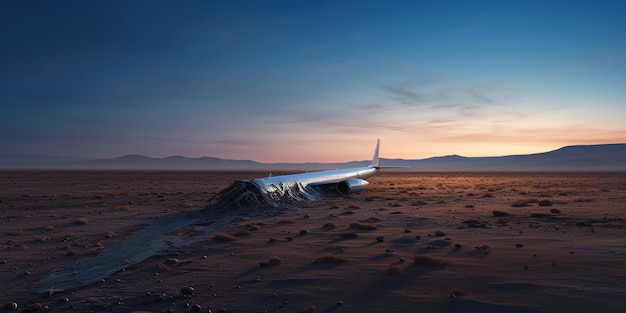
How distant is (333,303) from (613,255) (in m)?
8.54

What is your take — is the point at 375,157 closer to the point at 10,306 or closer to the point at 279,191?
the point at 279,191

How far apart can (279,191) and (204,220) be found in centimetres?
705

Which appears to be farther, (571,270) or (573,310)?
(571,270)

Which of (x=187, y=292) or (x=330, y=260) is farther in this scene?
(x=330, y=260)

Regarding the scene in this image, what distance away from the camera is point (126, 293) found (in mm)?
9344

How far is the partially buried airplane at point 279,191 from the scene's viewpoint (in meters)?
25.4

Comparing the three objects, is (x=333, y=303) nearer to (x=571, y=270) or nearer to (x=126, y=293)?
(x=126, y=293)

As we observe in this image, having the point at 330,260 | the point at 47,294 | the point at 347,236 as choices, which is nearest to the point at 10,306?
the point at 47,294

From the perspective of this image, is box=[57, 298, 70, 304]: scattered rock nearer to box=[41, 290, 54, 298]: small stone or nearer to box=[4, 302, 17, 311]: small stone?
box=[41, 290, 54, 298]: small stone

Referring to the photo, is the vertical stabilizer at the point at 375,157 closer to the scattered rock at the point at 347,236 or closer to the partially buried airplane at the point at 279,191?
the partially buried airplane at the point at 279,191

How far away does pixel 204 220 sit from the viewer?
21.6 meters

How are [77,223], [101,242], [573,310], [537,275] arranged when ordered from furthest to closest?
1. [77,223]
2. [101,242]
3. [537,275]
4. [573,310]

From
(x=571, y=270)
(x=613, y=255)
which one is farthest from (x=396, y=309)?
(x=613, y=255)

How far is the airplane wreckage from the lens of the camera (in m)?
11.3
